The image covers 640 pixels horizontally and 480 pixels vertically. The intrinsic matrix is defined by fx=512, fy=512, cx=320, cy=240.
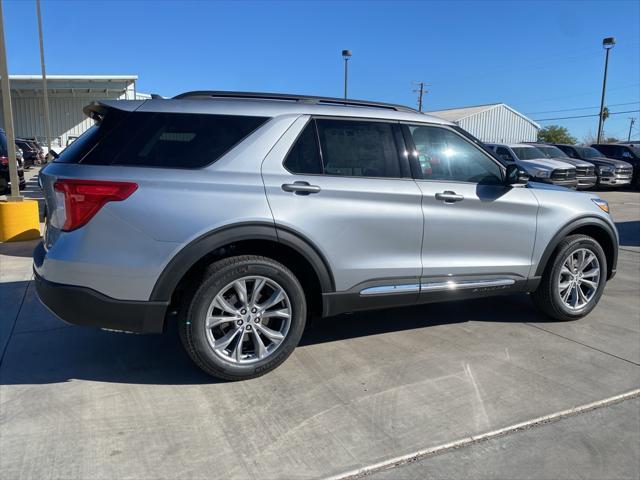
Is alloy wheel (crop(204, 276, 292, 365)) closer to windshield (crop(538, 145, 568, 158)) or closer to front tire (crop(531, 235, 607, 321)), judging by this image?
front tire (crop(531, 235, 607, 321))

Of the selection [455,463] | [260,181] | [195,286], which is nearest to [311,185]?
[260,181]

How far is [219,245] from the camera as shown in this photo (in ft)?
10.5

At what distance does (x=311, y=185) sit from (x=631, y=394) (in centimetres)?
254

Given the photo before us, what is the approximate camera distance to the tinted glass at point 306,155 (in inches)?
137

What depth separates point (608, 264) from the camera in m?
5.05

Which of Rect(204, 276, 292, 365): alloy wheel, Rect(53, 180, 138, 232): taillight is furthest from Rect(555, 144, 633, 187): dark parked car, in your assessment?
Rect(53, 180, 138, 232): taillight

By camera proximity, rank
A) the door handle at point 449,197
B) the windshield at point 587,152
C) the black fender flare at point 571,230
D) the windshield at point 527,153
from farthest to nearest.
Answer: the windshield at point 587,152 → the windshield at point 527,153 → the black fender flare at point 571,230 → the door handle at point 449,197

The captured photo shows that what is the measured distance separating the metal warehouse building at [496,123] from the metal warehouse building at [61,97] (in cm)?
2665

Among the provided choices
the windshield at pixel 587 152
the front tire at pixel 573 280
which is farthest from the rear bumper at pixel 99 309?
the windshield at pixel 587 152

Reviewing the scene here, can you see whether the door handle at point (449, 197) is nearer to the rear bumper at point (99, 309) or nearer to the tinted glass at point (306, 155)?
the tinted glass at point (306, 155)

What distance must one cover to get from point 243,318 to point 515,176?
250 centimetres

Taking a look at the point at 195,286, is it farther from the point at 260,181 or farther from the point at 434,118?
the point at 434,118

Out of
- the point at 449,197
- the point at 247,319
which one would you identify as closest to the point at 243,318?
the point at 247,319

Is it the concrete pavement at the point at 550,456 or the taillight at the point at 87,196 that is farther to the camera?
the taillight at the point at 87,196
